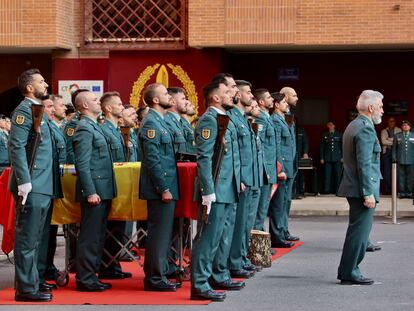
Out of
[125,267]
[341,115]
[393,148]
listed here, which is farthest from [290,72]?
[125,267]

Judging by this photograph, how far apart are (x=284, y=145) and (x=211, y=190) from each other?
5875 mm

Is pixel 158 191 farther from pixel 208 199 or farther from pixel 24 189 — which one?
pixel 24 189

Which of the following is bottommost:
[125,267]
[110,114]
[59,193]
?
[125,267]

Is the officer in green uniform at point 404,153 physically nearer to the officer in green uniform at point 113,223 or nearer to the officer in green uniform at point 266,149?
the officer in green uniform at point 266,149

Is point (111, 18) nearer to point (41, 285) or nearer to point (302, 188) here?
point (302, 188)

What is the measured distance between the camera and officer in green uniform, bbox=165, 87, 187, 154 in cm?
1284

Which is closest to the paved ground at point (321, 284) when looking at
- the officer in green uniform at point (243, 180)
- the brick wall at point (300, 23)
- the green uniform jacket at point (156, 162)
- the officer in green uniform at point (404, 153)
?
the officer in green uniform at point (243, 180)

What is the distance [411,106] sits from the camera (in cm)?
3161

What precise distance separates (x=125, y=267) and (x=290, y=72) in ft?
59.0

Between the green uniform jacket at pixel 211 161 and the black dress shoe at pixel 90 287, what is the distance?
1.73 m

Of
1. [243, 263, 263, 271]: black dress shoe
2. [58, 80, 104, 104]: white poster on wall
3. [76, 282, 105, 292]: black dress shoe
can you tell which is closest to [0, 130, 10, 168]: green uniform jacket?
[58, 80, 104, 104]: white poster on wall

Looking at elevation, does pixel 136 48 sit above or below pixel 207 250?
above

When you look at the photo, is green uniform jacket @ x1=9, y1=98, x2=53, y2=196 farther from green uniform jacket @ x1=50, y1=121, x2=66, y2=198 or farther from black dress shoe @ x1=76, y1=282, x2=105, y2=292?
black dress shoe @ x1=76, y1=282, x2=105, y2=292

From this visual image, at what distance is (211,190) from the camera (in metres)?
11.5
